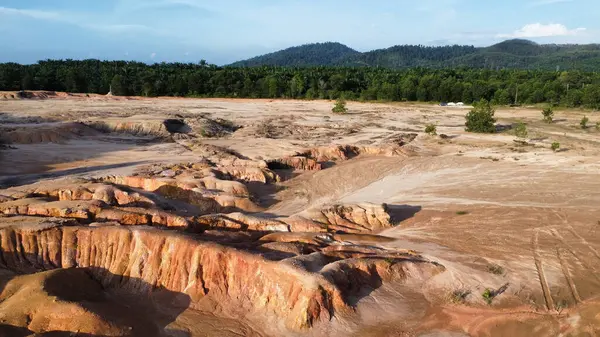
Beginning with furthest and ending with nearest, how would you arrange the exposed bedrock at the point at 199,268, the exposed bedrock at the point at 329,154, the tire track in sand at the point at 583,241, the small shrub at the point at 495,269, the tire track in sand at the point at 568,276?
1. the exposed bedrock at the point at 329,154
2. the tire track in sand at the point at 583,241
3. the small shrub at the point at 495,269
4. the tire track in sand at the point at 568,276
5. the exposed bedrock at the point at 199,268

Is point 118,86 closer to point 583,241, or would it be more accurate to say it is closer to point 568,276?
point 583,241

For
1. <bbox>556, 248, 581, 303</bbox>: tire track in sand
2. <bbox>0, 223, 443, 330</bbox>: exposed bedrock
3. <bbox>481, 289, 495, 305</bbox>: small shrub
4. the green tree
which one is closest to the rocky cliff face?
<bbox>0, 223, 443, 330</bbox>: exposed bedrock

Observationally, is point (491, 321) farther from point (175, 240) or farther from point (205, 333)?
point (175, 240)

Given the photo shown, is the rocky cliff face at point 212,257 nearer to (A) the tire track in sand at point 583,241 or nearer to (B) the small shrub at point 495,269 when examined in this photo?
(B) the small shrub at point 495,269

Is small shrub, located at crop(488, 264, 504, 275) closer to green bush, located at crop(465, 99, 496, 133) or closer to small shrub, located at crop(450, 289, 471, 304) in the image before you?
small shrub, located at crop(450, 289, 471, 304)

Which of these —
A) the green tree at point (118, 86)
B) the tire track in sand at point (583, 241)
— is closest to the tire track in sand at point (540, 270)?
the tire track in sand at point (583, 241)
